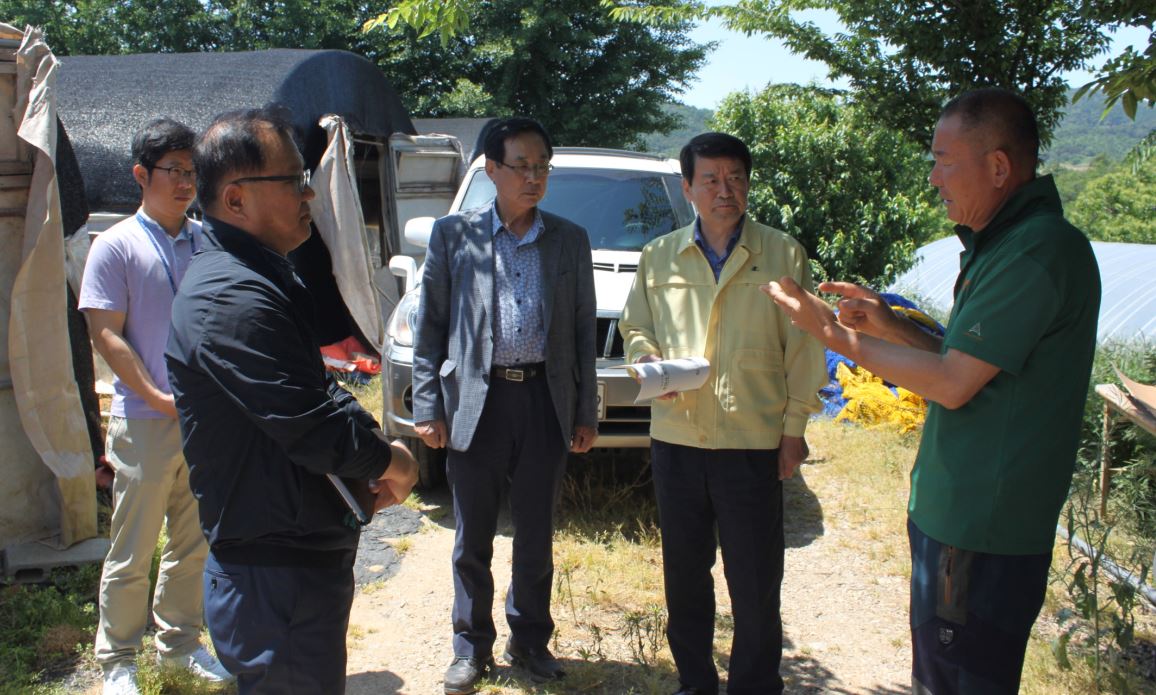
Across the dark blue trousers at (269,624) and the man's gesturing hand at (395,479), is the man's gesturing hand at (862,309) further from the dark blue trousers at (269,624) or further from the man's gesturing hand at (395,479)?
the dark blue trousers at (269,624)

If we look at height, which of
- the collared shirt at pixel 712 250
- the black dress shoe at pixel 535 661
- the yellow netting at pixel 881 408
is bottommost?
the black dress shoe at pixel 535 661

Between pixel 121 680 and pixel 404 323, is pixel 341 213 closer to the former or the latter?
pixel 404 323

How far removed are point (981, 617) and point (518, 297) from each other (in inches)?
77.0

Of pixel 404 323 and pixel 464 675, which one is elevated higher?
pixel 404 323

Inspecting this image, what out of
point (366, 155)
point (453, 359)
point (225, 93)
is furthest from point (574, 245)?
point (366, 155)

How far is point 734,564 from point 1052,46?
224 cm

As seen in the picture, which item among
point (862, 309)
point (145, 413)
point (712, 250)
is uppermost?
point (712, 250)

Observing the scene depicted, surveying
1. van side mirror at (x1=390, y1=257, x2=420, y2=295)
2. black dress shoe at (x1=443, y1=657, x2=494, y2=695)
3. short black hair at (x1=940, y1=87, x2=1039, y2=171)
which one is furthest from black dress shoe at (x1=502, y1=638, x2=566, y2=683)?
van side mirror at (x1=390, y1=257, x2=420, y2=295)

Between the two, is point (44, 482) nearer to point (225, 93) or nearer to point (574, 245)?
point (574, 245)

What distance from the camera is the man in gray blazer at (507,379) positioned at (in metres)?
3.43

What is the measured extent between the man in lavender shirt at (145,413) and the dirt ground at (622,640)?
31.7 inches

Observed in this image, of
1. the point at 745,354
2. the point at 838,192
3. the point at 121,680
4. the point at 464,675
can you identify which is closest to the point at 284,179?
the point at 745,354

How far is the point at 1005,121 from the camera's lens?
2.16 meters

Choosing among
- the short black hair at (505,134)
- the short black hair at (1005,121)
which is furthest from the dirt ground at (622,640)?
the short black hair at (1005,121)
